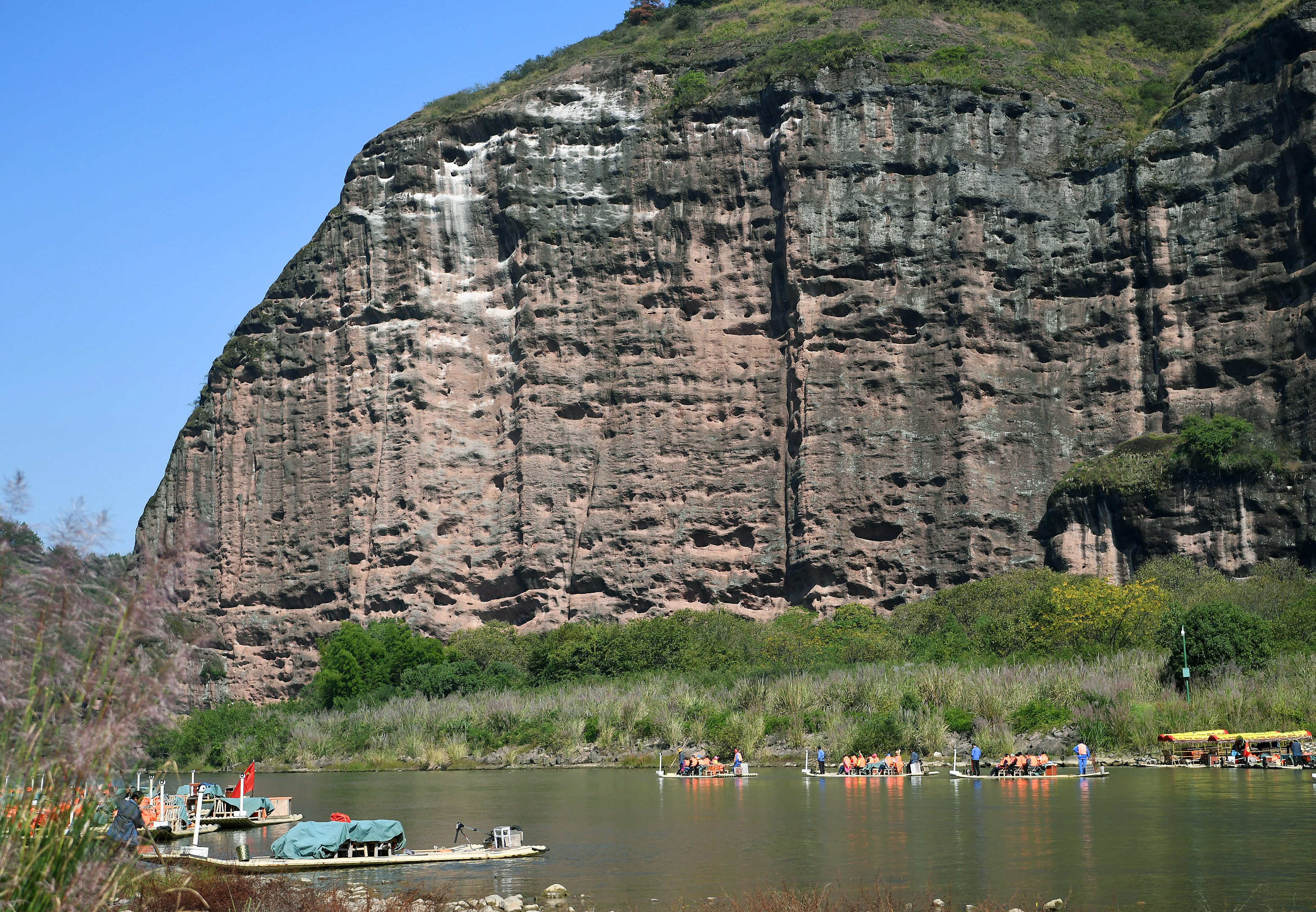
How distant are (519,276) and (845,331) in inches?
573

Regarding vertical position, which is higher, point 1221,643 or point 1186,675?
point 1221,643

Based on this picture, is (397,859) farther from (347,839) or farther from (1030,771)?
(1030,771)

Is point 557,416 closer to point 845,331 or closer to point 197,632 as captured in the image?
point 845,331

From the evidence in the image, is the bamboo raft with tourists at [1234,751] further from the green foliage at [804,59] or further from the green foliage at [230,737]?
the green foliage at [804,59]

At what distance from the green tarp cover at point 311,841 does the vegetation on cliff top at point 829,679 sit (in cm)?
1523

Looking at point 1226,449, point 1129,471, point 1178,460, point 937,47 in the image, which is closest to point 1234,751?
point 1226,449

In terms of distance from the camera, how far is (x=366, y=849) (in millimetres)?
18578

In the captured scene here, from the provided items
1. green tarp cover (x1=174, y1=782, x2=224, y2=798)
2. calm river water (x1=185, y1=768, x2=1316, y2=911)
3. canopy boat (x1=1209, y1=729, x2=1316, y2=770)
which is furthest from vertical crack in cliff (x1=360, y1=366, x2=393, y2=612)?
canopy boat (x1=1209, y1=729, x2=1316, y2=770)

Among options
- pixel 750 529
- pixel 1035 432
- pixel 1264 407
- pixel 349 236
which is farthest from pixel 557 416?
pixel 1264 407

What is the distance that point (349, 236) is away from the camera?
201 feet

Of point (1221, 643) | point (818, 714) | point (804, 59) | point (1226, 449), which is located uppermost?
point (804, 59)

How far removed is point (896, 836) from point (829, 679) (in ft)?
60.6

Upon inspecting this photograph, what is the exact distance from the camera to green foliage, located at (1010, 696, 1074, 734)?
3234 centimetres

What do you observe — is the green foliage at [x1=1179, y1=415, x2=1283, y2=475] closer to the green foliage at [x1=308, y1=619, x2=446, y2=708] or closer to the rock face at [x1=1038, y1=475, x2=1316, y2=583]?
the rock face at [x1=1038, y1=475, x2=1316, y2=583]
